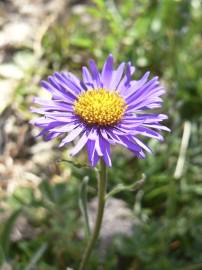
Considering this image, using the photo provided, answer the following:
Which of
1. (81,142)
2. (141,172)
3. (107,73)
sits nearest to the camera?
(81,142)

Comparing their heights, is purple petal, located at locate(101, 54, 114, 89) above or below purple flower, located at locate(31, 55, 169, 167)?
above

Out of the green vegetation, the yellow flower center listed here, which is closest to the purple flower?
the yellow flower center

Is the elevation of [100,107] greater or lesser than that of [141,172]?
greater

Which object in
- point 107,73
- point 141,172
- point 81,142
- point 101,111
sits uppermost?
point 107,73

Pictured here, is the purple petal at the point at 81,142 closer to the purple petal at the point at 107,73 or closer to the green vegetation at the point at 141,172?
the green vegetation at the point at 141,172

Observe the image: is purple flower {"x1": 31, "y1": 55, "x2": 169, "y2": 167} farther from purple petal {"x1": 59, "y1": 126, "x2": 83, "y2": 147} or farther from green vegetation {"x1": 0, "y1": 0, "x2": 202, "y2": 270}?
green vegetation {"x1": 0, "y1": 0, "x2": 202, "y2": 270}

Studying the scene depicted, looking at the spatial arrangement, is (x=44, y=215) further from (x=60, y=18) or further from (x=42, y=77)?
(x=60, y=18)

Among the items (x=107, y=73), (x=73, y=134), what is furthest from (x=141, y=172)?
(x=73, y=134)

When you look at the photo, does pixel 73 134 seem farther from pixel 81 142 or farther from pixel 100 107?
pixel 100 107
